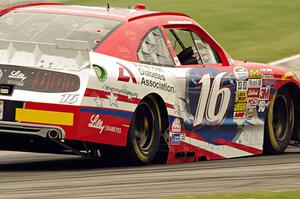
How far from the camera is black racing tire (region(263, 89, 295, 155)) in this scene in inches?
512

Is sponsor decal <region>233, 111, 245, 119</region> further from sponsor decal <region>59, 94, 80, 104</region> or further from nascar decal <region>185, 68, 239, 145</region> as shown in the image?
sponsor decal <region>59, 94, 80, 104</region>

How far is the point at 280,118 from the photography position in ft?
43.5

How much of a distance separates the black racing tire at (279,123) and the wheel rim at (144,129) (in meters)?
2.39

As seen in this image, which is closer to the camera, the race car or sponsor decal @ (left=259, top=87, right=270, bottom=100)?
the race car

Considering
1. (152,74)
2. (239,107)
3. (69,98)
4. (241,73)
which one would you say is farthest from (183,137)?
(69,98)

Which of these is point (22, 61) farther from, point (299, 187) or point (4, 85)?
point (299, 187)

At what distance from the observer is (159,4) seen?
2728 cm

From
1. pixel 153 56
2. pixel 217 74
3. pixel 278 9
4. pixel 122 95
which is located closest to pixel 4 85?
pixel 122 95

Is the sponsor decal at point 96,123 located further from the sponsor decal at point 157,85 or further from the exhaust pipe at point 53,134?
the sponsor decal at point 157,85

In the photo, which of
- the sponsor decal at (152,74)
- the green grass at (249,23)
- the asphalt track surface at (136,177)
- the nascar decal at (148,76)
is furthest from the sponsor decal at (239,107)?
the green grass at (249,23)

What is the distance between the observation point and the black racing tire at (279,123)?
13000mm

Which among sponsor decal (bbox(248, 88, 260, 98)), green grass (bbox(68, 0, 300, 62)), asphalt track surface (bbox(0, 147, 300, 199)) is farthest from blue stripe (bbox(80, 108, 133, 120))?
green grass (bbox(68, 0, 300, 62))

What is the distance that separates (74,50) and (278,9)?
50.9 feet

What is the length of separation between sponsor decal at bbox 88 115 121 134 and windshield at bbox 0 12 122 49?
886 millimetres
